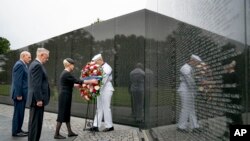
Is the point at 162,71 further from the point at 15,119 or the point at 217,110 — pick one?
the point at 15,119

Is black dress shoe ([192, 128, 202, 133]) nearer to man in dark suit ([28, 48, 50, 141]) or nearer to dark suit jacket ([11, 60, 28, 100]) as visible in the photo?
man in dark suit ([28, 48, 50, 141])

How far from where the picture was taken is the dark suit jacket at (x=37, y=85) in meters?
7.25

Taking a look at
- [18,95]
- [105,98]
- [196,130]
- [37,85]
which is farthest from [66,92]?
[196,130]

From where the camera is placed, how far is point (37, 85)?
7.27 metres

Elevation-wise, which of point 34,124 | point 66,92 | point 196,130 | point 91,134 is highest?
point 66,92

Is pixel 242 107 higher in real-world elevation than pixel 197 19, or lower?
lower

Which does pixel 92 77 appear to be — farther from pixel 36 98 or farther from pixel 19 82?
pixel 36 98

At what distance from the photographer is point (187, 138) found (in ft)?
13.9

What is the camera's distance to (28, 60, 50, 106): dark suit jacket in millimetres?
7246

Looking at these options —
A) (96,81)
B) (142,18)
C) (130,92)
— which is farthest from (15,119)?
(142,18)

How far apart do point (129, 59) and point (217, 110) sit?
29.0 feet

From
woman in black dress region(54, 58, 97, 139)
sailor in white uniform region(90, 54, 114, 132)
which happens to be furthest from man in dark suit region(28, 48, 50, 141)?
sailor in white uniform region(90, 54, 114, 132)

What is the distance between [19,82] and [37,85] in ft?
8.60

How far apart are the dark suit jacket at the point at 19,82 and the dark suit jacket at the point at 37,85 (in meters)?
2.33
